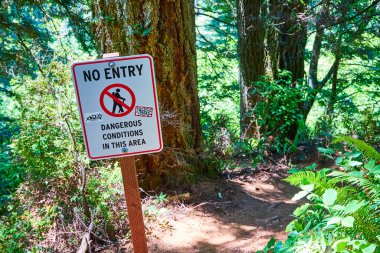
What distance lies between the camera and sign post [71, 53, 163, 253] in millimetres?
2006

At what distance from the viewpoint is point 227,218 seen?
13.5 feet

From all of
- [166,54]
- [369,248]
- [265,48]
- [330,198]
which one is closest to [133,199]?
[330,198]

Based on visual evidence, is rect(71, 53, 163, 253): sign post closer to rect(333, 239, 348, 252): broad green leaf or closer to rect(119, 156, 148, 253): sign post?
rect(119, 156, 148, 253): sign post

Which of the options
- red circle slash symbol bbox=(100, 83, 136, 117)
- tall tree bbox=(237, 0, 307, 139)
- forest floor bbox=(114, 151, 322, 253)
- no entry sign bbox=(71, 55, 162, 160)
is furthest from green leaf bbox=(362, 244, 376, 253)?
tall tree bbox=(237, 0, 307, 139)

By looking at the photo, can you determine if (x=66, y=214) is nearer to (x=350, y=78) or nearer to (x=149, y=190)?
(x=149, y=190)

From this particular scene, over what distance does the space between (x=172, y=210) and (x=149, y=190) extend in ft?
1.48

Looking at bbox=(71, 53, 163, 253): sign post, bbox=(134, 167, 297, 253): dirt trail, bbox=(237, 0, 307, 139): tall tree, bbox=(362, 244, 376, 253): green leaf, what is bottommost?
bbox=(134, 167, 297, 253): dirt trail

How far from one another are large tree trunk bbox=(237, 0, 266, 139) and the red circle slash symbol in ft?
16.2

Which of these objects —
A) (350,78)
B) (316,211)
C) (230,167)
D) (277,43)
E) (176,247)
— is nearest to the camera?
(316,211)

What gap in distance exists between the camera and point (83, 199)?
3.54 meters

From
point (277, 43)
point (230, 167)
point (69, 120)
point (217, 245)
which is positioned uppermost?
point (277, 43)

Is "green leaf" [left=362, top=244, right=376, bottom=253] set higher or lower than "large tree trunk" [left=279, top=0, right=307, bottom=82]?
lower

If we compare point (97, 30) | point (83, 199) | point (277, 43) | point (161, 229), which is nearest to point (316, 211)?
point (161, 229)

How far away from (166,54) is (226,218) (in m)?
2.19
